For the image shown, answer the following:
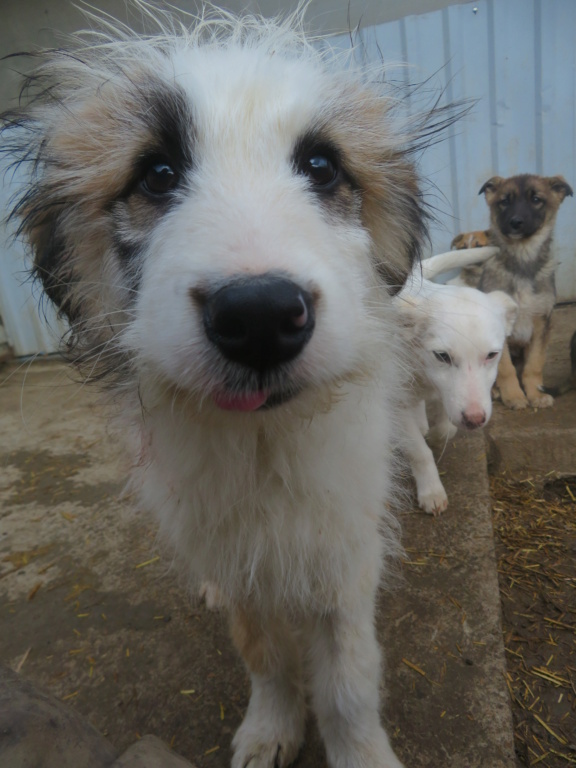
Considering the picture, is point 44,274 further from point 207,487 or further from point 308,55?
point 308,55

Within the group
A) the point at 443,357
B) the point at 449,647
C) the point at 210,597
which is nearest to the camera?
the point at 449,647

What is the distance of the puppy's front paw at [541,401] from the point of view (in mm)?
3885

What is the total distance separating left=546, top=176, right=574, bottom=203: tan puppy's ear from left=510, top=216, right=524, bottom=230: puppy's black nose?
373mm

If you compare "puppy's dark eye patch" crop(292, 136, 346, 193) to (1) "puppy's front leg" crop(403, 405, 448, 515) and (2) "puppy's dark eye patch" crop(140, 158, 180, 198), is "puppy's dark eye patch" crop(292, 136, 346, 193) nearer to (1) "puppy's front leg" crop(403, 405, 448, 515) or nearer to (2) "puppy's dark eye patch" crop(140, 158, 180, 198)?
(2) "puppy's dark eye patch" crop(140, 158, 180, 198)

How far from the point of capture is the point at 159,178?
52.9 inches

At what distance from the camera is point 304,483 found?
4.59 ft

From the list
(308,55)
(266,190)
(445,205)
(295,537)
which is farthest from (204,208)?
(445,205)

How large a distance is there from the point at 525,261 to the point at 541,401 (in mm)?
1189

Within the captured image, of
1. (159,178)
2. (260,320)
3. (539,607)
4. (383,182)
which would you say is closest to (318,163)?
(383,182)

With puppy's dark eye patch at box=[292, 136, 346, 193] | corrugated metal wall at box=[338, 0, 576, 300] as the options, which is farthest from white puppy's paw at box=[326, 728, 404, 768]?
corrugated metal wall at box=[338, 0, 576, 300]

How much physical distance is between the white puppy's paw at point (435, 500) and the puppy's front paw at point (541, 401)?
1592 mm

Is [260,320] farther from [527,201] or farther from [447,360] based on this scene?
[527,201]

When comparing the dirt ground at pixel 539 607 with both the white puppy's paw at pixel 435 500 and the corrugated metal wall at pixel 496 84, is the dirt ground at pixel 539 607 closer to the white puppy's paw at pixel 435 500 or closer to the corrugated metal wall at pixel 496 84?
the white puppy's paw at pixel 435 500

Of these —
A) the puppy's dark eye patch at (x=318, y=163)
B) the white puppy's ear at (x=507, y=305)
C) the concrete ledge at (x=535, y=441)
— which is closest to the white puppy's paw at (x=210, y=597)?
the puppy's dark eye patch at (x=318, y=163)
